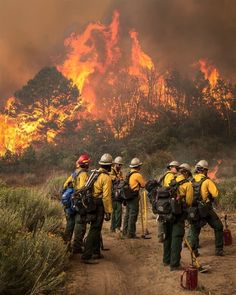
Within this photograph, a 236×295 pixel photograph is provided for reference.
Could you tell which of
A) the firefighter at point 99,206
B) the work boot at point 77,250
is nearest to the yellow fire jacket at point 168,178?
the firefighter at point 99,206

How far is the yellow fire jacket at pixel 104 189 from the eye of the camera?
8.61 metres

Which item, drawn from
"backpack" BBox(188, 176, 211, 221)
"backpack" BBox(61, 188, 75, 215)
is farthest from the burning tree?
"backpack" BBox(188, 176, 211, 221)

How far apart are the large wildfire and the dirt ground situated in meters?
30.2

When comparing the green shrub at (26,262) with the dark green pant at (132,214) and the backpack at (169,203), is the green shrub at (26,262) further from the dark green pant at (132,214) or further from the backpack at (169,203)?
the dark green pant at (132,214)

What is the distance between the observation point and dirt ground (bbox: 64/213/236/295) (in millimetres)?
6988

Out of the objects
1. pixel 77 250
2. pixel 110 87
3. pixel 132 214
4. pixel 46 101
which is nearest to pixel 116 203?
pixel 132 214

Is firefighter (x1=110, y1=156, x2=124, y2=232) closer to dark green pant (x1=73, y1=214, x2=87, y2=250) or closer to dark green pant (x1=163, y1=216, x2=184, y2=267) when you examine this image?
dark green pant (x1=73, y1=214, x2=87, y2=250)

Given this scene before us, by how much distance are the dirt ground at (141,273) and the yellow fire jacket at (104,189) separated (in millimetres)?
1259

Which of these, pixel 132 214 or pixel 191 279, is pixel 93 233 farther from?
pixel 132 214

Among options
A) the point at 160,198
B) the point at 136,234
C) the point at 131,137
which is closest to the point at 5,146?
the point at 131,137

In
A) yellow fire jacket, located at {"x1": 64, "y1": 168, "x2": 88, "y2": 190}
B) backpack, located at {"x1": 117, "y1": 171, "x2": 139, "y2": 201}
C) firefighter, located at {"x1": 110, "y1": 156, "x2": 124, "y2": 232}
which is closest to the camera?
yellow fire jacket, located at {"x1": 64, "y1": 168, "x2": 88, "y2": 190}

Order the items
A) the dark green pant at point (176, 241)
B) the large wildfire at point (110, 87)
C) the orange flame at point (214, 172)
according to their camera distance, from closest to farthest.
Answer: the dark green pant at point (176, 241) → the orange flame at point (214, 172) → the large wildfire at point (110, 87)

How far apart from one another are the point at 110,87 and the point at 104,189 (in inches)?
1421

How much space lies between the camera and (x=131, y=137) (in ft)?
129
